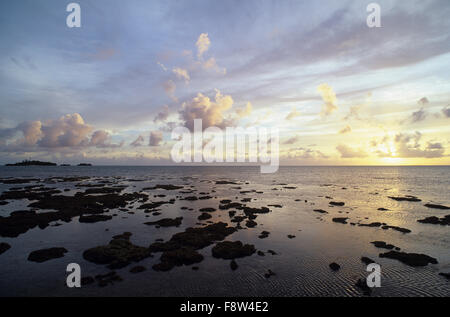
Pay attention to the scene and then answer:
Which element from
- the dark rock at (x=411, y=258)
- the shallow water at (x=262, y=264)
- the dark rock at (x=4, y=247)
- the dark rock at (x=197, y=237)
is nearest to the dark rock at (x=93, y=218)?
the shallow water at (x=262, y=264)

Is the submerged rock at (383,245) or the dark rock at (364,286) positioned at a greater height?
the dark rock at (364,286)

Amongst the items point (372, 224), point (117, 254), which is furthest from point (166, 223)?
point (372, 224)

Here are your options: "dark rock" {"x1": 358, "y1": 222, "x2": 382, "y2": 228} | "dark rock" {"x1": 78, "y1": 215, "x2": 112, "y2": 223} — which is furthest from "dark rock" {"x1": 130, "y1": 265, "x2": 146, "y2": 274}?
"dark rock" {"x1": 358, "y1": 222, "x2": 382, "y2": 228}

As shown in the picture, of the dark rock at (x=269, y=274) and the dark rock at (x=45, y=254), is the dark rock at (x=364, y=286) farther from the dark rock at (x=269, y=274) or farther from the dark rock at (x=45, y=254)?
the dark rock at (x=45, y=254)

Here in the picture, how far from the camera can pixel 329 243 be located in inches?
1072

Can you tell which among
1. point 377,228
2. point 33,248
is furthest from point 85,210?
point 377,228

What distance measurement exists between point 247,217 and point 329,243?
15.7 meters

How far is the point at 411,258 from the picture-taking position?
22484mm

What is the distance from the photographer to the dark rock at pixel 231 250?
23.3 metres

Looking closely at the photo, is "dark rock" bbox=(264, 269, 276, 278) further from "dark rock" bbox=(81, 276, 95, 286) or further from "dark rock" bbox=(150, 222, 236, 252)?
"dark rock" bbox=(81, 276, 95, 286)

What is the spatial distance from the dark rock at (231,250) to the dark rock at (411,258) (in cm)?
1431

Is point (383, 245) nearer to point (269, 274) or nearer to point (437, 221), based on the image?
point (269, 274)

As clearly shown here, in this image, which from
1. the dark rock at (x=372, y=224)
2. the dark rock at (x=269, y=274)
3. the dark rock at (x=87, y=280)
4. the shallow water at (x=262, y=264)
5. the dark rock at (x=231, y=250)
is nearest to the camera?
the shallow water at (x=262, y=264)

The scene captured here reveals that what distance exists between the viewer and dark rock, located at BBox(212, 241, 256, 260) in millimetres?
23312
